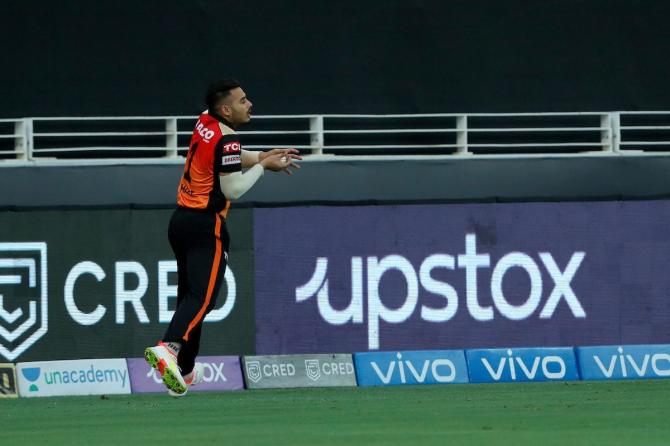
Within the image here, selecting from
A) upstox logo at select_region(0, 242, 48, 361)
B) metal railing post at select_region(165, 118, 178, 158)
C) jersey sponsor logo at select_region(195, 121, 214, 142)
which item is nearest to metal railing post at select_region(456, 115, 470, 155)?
metal railing post at select_region(165, 118, 178, 158)

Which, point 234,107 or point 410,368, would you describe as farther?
point 410,368

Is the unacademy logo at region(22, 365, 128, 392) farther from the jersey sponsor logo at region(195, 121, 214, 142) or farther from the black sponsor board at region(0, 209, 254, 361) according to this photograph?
the jersey sponsor logo at region(195, 121, 214, 142)

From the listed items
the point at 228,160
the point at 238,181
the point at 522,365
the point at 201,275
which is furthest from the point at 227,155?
the point at 522,365

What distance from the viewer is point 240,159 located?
952 cm

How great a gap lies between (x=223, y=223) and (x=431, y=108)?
9.65 meters

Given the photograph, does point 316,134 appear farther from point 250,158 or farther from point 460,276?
point 250,158

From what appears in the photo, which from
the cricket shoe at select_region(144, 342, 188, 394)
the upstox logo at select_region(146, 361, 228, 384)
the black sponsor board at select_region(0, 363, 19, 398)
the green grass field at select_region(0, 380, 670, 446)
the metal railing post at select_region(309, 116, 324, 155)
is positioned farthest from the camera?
the metal railing post at select_region(309, 116, 324, 155)

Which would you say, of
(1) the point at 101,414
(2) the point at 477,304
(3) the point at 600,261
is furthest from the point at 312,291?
(1) the point at 101,414

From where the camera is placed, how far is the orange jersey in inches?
372

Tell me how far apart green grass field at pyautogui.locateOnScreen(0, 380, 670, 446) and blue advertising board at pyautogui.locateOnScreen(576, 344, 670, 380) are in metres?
1.10

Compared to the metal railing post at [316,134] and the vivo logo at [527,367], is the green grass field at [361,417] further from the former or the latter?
the metal railing post at [316,134]

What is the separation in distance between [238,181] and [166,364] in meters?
1.18

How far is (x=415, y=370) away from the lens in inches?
510

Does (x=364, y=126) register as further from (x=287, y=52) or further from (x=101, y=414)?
(x=101, y=414)
